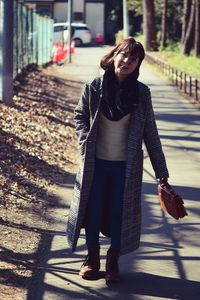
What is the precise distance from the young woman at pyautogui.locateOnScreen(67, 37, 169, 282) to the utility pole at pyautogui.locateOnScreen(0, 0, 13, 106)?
34.5ft

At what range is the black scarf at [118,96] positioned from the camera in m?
5.75

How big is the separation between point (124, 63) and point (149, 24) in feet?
151

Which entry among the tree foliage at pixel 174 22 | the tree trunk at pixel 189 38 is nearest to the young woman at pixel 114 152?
the tree foliage at pixel 174 22

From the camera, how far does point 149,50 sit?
51781 mm

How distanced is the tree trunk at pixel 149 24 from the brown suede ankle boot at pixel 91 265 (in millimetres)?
45173

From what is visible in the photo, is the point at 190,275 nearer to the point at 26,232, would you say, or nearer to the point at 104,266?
the point at 104,266

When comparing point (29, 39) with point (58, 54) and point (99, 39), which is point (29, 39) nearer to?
point (58, 54)

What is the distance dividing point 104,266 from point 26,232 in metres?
1.16

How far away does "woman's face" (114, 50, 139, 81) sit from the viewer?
5.71 metres

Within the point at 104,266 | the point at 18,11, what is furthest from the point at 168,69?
the point at 104,266

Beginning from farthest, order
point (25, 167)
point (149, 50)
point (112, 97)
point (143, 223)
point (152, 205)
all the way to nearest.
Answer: point (149, 50) → point (25, 167) → point (152, 205) → point (143, 223) → point (112, 97)

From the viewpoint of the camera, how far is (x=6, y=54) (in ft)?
→ 53.6

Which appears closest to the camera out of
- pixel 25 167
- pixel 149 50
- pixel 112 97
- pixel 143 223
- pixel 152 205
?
pixel 112 97

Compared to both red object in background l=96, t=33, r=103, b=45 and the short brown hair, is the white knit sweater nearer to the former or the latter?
the short brown hair
